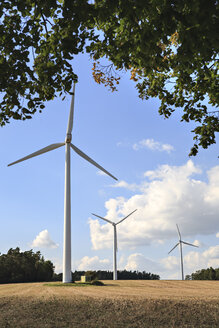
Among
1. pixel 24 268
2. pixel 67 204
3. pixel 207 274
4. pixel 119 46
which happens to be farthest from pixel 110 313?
pixel 207 274

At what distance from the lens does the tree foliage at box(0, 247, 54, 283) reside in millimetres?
63719

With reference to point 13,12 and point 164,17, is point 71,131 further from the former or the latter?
point 164,17

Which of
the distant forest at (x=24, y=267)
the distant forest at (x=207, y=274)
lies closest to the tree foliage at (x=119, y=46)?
the distant forest at (x=24, y=267)

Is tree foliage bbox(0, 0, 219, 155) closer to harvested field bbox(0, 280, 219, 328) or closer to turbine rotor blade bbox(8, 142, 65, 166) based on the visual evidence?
harvested field bbox(0, 280, 219, 328)

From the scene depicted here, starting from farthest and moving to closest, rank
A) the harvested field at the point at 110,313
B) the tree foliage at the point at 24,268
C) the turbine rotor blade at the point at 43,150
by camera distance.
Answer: the tree foliage at the point at 24,268 < the turbine rotor blade at the point at 43,150 < the harvested field at the point at 110,313

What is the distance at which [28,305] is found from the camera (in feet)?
65.7

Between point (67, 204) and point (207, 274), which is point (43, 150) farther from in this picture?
point (207, 274)

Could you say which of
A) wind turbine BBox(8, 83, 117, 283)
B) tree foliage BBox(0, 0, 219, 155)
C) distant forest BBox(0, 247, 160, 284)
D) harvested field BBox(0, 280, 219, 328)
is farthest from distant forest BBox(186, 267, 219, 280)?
tree foliage BBox(0, 0, 219, 155)

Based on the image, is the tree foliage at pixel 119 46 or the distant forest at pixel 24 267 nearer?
the tree foliage at pixel 119 46

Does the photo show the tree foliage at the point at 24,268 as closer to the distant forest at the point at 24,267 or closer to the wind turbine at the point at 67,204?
the distant forest at the point at 24,267

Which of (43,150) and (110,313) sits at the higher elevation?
(43,150)

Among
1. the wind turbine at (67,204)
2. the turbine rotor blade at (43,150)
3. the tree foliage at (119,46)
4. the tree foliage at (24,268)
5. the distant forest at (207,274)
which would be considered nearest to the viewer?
the tree foliage at (119,46)

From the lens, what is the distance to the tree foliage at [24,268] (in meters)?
63.7

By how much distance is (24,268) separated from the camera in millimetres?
65062
